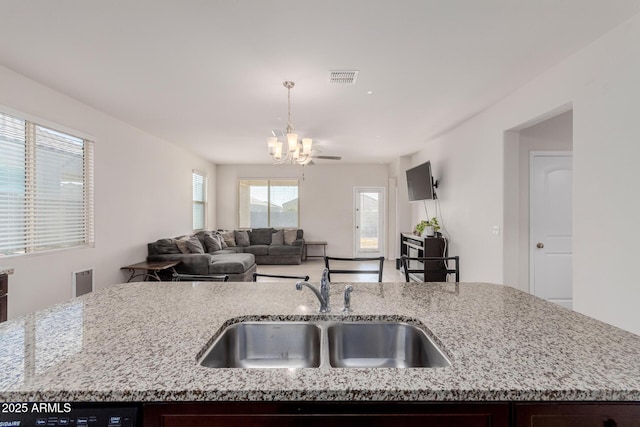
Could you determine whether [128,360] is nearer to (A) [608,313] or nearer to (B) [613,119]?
(A) [608,313]

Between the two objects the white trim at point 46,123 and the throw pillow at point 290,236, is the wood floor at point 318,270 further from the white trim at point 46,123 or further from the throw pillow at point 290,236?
the white trim at point 46,123

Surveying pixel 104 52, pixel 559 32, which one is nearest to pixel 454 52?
pixel 559 32

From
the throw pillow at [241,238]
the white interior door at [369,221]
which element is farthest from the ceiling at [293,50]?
the white interior door at [369,221]

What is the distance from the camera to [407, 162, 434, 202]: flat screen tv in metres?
5.48

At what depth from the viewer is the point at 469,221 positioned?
177 inches

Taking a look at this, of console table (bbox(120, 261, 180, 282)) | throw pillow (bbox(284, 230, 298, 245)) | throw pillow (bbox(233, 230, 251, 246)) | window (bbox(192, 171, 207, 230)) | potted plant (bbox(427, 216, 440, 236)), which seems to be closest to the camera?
console table (bbox(120, 261, 180, 282))

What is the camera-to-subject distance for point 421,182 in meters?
5.72

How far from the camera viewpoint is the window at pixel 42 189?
296 cm

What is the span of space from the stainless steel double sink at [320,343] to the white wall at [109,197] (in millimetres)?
3121

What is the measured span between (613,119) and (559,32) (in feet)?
2.56

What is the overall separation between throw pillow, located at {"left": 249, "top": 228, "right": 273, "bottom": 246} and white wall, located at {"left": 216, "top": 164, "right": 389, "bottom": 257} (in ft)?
3.40

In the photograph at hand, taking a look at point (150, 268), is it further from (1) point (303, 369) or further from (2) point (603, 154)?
(2) point (603, 154)

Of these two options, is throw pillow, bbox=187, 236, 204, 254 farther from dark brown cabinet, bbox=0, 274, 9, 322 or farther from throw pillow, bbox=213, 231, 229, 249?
dark brown cabinet, bbox=0, 274, 9, 322

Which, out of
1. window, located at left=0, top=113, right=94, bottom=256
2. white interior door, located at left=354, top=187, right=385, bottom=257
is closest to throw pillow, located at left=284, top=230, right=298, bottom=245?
white interior door, located at left=354, top=187, right=385, bottom=257
